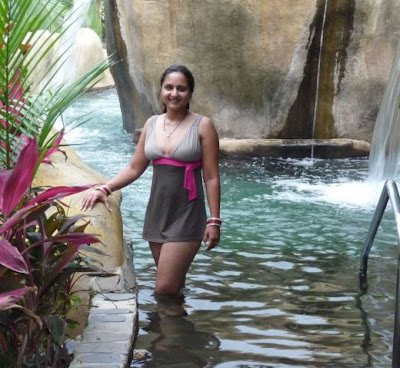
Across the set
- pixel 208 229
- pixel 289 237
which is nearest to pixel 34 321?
pixel 208 229

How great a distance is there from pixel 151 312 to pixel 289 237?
8.24 feet

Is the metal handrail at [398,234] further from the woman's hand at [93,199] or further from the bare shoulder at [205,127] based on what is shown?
the woman's hand at [93,199]

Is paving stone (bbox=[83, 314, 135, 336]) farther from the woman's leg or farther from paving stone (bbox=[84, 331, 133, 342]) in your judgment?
the woman's leg

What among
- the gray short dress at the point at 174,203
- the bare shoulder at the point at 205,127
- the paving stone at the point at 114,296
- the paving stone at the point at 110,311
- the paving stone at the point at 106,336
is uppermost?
the bare shoulder at the point at 205,127

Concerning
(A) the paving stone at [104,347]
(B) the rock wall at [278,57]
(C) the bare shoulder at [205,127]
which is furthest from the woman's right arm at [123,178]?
(B) the rock wall at [278,57]

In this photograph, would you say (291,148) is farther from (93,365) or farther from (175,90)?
(93,365)

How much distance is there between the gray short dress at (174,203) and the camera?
534 cm

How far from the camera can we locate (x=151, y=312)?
18.0ft

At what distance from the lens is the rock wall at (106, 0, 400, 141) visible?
1179 centimetres

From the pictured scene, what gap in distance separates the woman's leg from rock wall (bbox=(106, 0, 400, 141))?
6812mm

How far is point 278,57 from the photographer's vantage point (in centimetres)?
1184

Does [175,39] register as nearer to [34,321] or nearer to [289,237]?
→ [289,237]

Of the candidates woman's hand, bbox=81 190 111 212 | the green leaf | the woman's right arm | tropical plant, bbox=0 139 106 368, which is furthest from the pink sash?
the green leaf

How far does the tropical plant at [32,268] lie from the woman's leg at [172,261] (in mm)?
1294
